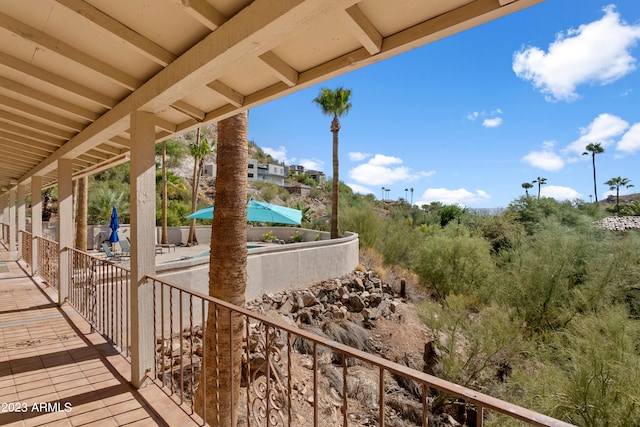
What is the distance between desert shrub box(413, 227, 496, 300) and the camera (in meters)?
13.8

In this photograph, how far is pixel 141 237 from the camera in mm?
3064

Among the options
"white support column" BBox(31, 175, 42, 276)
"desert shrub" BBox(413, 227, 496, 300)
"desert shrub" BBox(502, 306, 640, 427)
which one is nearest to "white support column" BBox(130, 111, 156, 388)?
"white support column" BBox(31, 175, 42, 276)

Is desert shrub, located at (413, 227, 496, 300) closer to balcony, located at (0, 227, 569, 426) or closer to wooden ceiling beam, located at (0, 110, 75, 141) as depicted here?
balcony, located at (0, 227, 569, 426)

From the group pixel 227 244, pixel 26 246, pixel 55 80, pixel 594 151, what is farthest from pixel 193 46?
pixel 594 151

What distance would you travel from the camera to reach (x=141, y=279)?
3088mm

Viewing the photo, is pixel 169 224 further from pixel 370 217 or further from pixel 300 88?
pixel 300 88

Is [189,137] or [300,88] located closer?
[300,88]

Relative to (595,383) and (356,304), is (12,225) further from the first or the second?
(595,383)

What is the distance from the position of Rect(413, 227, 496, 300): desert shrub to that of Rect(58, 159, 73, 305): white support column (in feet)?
41.6

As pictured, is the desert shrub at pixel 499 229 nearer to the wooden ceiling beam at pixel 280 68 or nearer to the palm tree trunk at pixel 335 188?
the palm tree trunk at pixel 335 188

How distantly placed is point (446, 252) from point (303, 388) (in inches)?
399

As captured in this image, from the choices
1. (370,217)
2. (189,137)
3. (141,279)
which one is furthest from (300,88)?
(189,137)

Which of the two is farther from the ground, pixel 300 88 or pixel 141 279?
pixel 300 88

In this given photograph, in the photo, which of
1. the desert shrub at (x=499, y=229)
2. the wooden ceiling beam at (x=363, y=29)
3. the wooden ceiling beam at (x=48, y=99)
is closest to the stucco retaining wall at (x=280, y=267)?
the wooden ceiling beam at (x=48, y=99)
